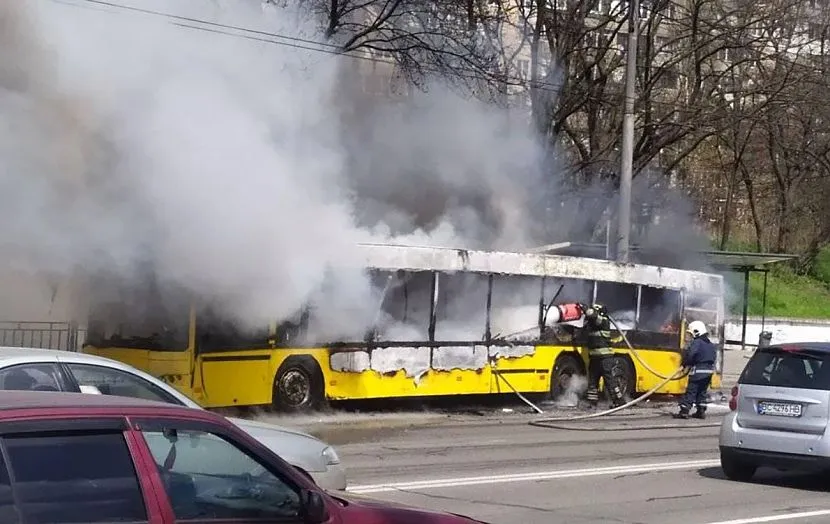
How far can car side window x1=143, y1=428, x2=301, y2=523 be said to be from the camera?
4383 mm

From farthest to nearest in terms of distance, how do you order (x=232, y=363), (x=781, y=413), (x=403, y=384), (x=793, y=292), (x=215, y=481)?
(x=793, y=292) → (x=403, y=384) → (x=232, y=363) → (x=781, y=413) → (x=215, y=481)

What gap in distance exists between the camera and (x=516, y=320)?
770 inches

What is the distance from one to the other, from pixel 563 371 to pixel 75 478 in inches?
662

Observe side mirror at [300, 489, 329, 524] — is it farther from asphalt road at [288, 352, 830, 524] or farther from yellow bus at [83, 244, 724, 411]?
yellow bus at [83, 244, 724, 411]

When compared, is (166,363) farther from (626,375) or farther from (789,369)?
(626,375)

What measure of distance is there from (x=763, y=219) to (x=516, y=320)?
31547mm

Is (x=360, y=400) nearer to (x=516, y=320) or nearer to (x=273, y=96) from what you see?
(x=516, y=320)

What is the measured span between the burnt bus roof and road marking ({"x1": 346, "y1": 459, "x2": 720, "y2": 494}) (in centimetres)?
532

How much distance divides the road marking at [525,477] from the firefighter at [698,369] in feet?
17.0

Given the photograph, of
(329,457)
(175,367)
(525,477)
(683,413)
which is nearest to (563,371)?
(683,413)

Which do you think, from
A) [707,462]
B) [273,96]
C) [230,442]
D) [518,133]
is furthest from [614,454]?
[518,133]

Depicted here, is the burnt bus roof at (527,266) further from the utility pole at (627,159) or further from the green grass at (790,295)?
the green grass at (790,295)

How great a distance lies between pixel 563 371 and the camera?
806 inches

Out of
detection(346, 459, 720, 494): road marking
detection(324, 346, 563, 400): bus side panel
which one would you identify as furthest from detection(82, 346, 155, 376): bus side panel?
detection(346, 459, 720, 494): road marking
